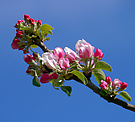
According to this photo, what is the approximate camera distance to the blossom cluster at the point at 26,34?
1896 mm

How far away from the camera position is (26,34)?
6.31 ft

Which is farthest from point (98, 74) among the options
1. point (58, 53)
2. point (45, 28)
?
point (45, 28)

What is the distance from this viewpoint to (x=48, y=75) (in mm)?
1507

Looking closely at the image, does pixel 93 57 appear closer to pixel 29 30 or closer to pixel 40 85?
pixel 40 85

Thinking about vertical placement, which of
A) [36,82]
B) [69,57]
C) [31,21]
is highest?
[31,21]

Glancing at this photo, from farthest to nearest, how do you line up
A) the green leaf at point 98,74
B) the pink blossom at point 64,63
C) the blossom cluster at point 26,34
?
the blossom cluster at point 26,34
the green leaf at point 98,74
the pink blossom at point 64,63

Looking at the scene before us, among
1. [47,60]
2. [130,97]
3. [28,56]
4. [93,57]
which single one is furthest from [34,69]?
[130,97]

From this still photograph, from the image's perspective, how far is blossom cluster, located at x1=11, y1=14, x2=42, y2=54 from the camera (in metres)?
1.90

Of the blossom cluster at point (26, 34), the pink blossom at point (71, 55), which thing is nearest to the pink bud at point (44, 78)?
the pink blossom at point (71, 55)

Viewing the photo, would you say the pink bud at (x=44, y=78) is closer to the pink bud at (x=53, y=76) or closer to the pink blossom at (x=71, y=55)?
the pink bud at (x=53, y=76)

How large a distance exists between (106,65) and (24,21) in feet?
3.66

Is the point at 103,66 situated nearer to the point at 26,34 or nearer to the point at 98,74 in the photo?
the point at 98,74

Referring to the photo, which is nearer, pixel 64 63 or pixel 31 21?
pixel 64 63

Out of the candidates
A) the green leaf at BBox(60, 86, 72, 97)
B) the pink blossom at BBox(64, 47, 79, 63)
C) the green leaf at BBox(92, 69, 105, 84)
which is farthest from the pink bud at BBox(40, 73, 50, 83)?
the green leaf at BBox(92, 69, 105, 84)
